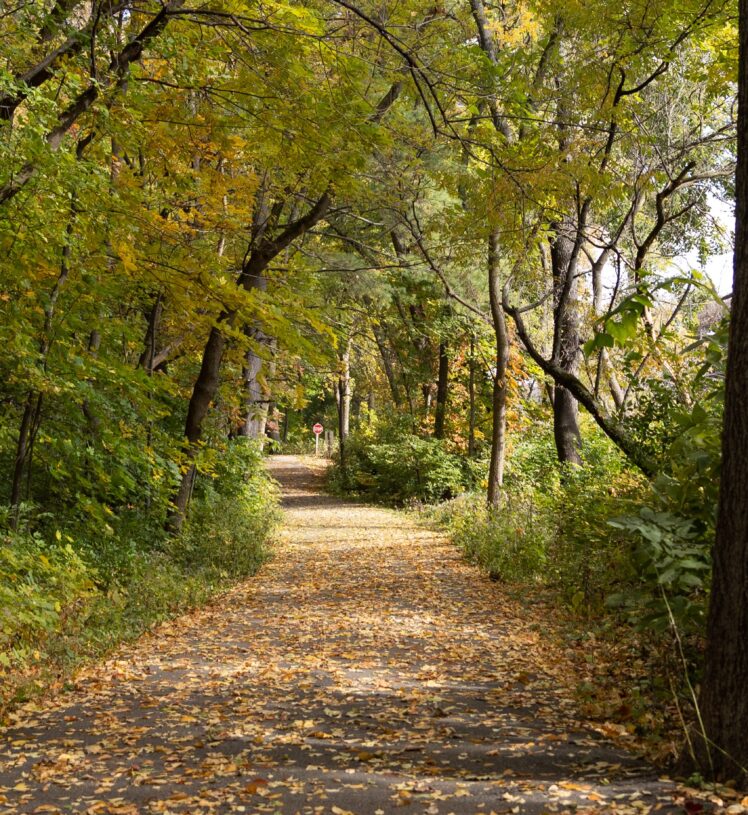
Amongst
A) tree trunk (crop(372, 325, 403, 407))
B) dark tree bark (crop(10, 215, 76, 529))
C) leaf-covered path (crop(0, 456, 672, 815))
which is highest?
tree trunk (crop(372, 325, 403, 407))

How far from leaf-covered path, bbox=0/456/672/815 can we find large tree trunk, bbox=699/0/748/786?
0.38 metres

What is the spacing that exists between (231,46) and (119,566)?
6096 millimetres

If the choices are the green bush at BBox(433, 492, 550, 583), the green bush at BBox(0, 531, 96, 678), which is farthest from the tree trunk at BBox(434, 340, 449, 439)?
the green bush at BBox(0, 531, 96, 678)

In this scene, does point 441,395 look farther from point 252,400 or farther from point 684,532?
point 684,532

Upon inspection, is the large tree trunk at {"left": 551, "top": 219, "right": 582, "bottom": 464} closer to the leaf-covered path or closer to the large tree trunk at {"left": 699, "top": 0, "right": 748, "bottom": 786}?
the leaf-covered path

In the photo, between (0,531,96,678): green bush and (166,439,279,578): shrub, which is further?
(166,439,279,578): shrub

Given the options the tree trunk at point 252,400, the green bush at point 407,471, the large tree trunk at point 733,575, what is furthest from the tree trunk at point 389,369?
the large tree trunk at point 733,575

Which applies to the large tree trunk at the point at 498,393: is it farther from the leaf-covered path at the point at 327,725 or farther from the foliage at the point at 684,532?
the foliage at the point at 684,532

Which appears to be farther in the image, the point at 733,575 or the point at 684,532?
the point at 684,532

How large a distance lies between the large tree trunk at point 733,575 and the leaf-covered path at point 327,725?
38 centimetres

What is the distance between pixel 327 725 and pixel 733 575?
9.19ft

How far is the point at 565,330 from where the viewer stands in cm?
1251

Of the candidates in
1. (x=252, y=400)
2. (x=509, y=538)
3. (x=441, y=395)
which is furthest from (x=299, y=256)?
(x=441, y=395)

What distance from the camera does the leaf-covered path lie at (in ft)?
12.6
